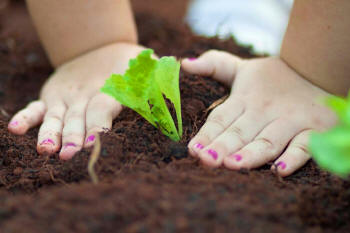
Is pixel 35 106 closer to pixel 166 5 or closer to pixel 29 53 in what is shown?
pixel 29 53

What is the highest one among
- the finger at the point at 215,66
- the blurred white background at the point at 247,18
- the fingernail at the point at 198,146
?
the blurred white background at the point at 247,18

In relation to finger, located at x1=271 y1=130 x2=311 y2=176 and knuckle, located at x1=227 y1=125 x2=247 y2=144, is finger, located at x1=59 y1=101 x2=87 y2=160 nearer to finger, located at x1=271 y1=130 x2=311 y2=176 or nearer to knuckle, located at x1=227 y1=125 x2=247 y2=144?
knuckle, located at x1=227 y1=125 x2=247 y2=144

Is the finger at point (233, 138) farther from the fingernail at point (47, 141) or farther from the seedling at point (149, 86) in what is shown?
the fingernail at point (47, 141)

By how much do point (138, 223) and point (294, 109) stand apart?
0.77 metres

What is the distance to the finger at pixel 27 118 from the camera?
1370 mm

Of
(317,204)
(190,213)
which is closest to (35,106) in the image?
(190,213)

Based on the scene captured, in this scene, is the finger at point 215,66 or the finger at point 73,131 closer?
the finger at point 73,131

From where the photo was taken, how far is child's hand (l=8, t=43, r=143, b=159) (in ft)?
4.10

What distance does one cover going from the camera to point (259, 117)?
1.26 m

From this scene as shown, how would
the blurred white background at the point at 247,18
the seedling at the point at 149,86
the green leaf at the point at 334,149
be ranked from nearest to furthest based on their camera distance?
1. the green leaf at the point at 334,149
2. the seedling at the point at 149,86
3. the blurred white background at the point at 247,18

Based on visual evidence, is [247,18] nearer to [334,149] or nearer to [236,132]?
[236,132]

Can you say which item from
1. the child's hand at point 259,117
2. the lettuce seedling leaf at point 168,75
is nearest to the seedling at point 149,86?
the lettuce seedling leaf at point 168,75

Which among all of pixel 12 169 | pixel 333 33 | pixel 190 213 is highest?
pixel 333 33

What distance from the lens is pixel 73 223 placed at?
72cm
